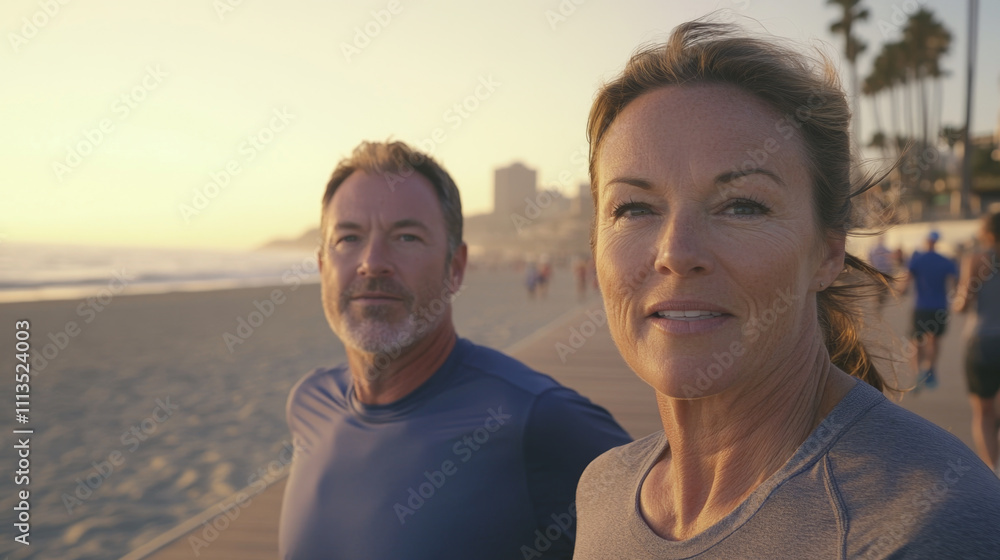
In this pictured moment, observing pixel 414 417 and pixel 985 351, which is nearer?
pixel 414 417

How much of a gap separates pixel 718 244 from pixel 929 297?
943 centimetres

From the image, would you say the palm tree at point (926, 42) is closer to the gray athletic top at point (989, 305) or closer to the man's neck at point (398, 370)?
the gray athletic top at point (989, 305)

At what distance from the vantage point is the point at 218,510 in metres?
4.64

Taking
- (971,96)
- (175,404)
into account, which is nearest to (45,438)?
(175,404)

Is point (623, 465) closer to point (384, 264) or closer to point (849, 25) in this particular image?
point (384, 264)

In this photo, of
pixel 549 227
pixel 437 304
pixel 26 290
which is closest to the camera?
pixel 437 304

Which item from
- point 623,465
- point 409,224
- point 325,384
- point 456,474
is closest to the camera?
point 623,465

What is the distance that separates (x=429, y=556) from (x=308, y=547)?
0.48m

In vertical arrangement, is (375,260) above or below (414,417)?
above

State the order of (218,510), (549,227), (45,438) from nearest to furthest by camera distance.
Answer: (218,510) < (45,438) < (549,227)

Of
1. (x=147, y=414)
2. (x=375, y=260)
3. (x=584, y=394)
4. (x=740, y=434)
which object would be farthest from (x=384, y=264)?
(x=147, y=414)

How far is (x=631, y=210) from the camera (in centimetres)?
127

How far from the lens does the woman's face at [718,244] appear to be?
1127mm

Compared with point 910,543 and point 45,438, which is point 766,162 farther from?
point 45,438
